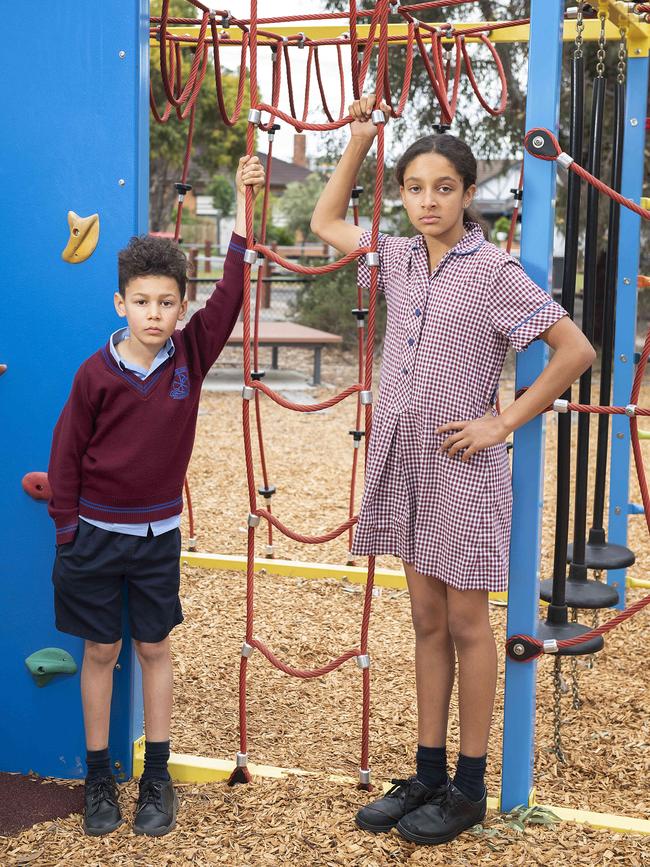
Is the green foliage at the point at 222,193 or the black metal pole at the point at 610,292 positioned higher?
the green foliage at the point at 222,193

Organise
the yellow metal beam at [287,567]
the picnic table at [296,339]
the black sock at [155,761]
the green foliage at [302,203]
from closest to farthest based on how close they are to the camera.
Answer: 1. the black sock at [155,761]
2. the yellow metal beam at [287,567]
3. the picnic table at [296,339]
4. the green foliage at [302,203]

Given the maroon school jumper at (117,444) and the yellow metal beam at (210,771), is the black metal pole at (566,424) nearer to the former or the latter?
the yellow metal beam at (210,771)

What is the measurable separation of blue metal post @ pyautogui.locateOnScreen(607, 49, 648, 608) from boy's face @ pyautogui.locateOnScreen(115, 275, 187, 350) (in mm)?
2363

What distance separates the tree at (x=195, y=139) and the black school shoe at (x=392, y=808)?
14211 mm

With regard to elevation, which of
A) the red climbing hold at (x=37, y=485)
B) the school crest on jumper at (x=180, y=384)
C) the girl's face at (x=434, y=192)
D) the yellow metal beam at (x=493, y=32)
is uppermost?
the yellow metal beam at (x=493, y=32)

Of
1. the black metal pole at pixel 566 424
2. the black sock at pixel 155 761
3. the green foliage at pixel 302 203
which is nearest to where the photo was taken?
the black sock at pixel 155 761

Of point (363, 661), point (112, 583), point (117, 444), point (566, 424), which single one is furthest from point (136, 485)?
point (566, 424)

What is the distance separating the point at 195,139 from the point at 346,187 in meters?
17.0

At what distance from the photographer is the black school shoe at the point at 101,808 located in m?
2.36

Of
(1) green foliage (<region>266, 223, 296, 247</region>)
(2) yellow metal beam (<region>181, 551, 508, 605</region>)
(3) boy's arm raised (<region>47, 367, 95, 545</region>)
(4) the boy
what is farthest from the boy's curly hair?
(1) green foliage (<region>266, 223, 296, 247</region>)

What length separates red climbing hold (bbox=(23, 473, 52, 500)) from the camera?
256 cm

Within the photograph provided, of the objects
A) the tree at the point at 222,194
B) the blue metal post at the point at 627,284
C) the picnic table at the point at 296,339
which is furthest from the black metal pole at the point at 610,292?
the tree at the point at 222,194

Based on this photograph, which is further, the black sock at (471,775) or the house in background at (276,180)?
the house in background at (276,180)

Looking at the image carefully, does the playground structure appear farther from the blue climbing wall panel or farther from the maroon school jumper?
the maroon school jumper
